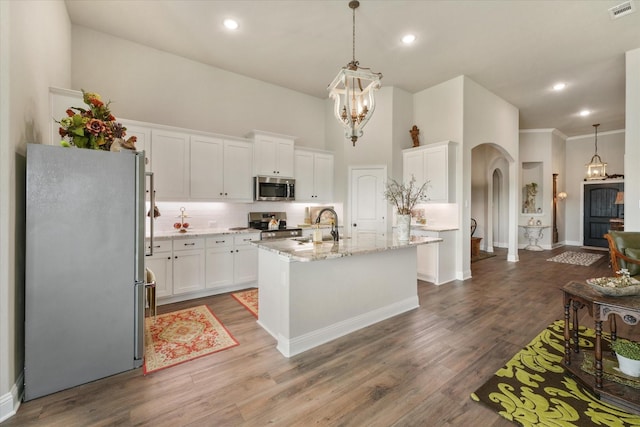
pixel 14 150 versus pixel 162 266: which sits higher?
pixel 14 150

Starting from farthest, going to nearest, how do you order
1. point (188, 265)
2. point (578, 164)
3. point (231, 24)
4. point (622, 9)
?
point (578, 164), point (188, 265), point (231, 24), point (622, 9)

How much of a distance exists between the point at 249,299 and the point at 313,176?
286 cm

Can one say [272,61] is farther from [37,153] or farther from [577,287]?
[577,287]

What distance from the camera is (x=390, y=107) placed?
5.75 metres

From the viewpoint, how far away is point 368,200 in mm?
5930

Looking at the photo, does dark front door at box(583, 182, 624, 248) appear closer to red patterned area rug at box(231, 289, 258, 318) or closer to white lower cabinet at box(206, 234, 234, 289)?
red patterned area rug at box(231, 289, 258, 318)

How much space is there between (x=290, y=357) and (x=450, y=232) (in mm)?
3972

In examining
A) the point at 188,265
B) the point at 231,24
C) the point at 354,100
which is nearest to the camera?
the point at 354,100

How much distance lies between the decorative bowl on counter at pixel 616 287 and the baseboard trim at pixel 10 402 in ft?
14.2

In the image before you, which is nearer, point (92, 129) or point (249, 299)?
point (92, 129)

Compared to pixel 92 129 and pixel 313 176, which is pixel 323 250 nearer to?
pixel 92 129

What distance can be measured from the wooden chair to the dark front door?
682 cm

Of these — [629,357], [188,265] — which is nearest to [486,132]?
[629,357]

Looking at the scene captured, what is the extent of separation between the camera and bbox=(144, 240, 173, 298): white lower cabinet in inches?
150
